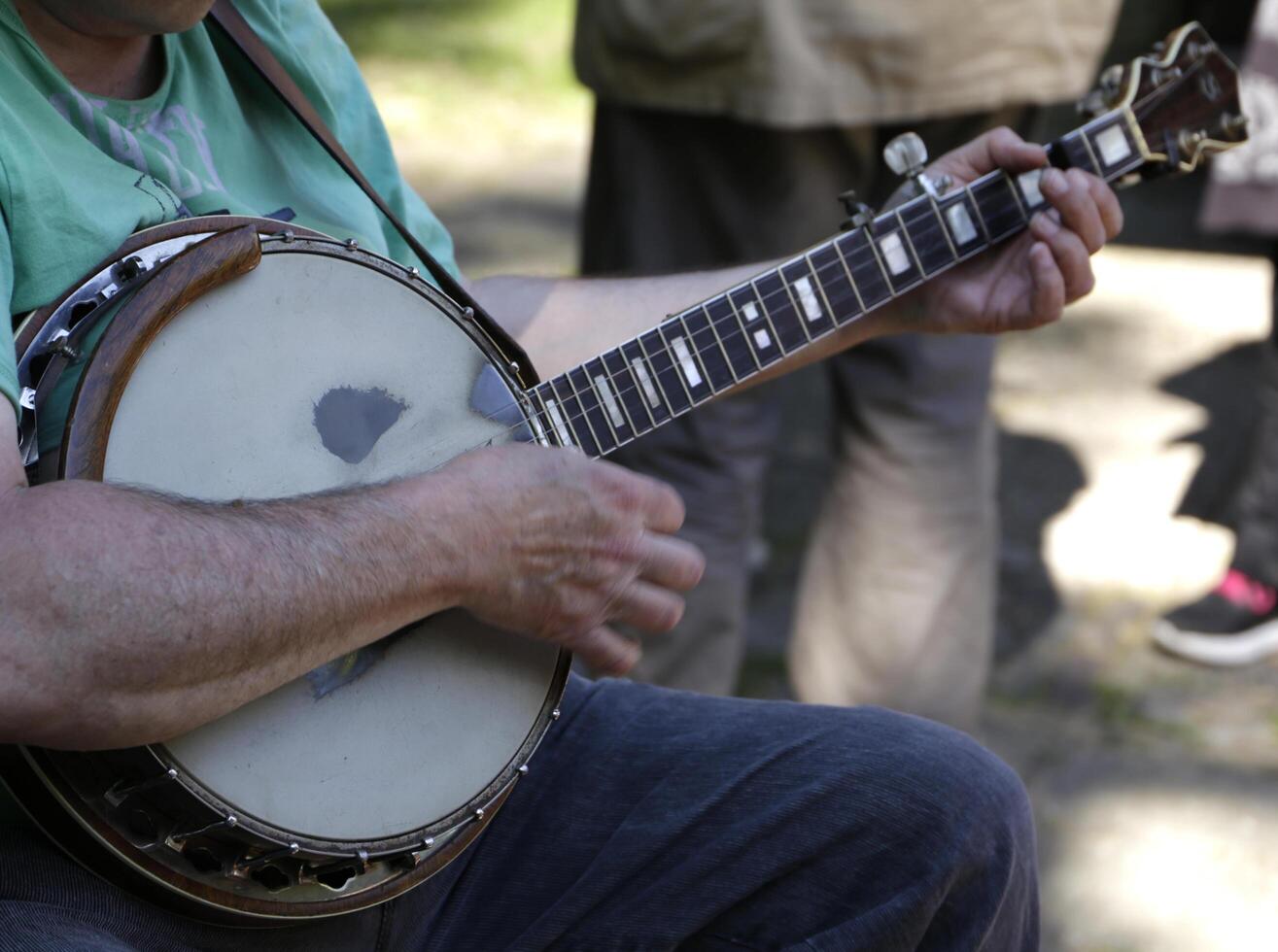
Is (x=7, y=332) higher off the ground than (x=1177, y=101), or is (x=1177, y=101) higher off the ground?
(x=7, y=332)

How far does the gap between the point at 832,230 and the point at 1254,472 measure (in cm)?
109

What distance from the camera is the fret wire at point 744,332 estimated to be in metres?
1.50

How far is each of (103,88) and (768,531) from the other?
7.04ft

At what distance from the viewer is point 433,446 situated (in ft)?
4.31

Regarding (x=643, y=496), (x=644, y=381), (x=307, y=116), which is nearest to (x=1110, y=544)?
(x=644, y=381)

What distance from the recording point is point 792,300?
153 cm

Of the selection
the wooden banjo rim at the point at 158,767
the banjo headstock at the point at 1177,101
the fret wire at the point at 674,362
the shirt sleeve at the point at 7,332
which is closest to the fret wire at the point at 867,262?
the fret wire at the point at 674,362

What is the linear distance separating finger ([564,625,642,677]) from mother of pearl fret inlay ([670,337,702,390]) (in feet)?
0.91

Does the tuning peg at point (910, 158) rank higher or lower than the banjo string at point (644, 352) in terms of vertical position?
higher

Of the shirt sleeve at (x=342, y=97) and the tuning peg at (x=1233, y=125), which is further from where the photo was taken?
the tuning peg at (x=1233, y=125)

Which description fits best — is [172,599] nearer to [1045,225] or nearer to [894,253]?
[894,253]

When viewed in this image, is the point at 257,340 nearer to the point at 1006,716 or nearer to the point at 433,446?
the point at 433,446

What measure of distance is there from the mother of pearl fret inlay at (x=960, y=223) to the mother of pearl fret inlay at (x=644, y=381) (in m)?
0.39

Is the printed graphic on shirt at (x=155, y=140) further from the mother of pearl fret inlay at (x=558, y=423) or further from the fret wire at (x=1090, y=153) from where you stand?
the fret wire at (x=1090, y=153)
